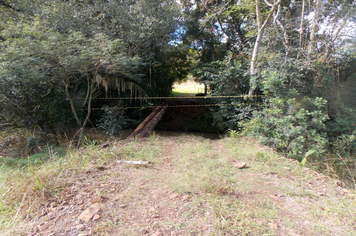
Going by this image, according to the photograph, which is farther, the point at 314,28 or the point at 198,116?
the point at 198,116

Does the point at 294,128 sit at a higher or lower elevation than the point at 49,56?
lower

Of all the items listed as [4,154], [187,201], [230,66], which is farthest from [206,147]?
[4,154]

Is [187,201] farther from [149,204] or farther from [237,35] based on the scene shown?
[237,35]

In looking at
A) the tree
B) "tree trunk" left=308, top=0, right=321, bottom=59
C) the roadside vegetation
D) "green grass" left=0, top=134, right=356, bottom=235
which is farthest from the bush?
the tree

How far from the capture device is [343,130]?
16.1 feet

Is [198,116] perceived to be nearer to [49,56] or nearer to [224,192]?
[49,56]

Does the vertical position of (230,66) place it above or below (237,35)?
below

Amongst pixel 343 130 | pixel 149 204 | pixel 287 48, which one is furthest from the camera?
pixel 287 48

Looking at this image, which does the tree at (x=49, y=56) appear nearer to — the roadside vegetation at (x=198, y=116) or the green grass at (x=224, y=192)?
the roadside vegetation at (x=198, y=116)

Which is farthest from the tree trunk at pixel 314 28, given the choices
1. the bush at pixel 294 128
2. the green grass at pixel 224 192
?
the green grass at pixel 224 192

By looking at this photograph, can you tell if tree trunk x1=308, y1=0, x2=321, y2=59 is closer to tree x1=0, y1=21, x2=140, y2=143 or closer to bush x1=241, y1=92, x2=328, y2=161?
bush x1=241, y1=92, x2=328, y2=161

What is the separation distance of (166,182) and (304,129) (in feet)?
10.7

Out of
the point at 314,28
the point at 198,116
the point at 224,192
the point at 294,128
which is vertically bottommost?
the point at 198,116

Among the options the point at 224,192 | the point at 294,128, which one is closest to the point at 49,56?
the point at 224,192
